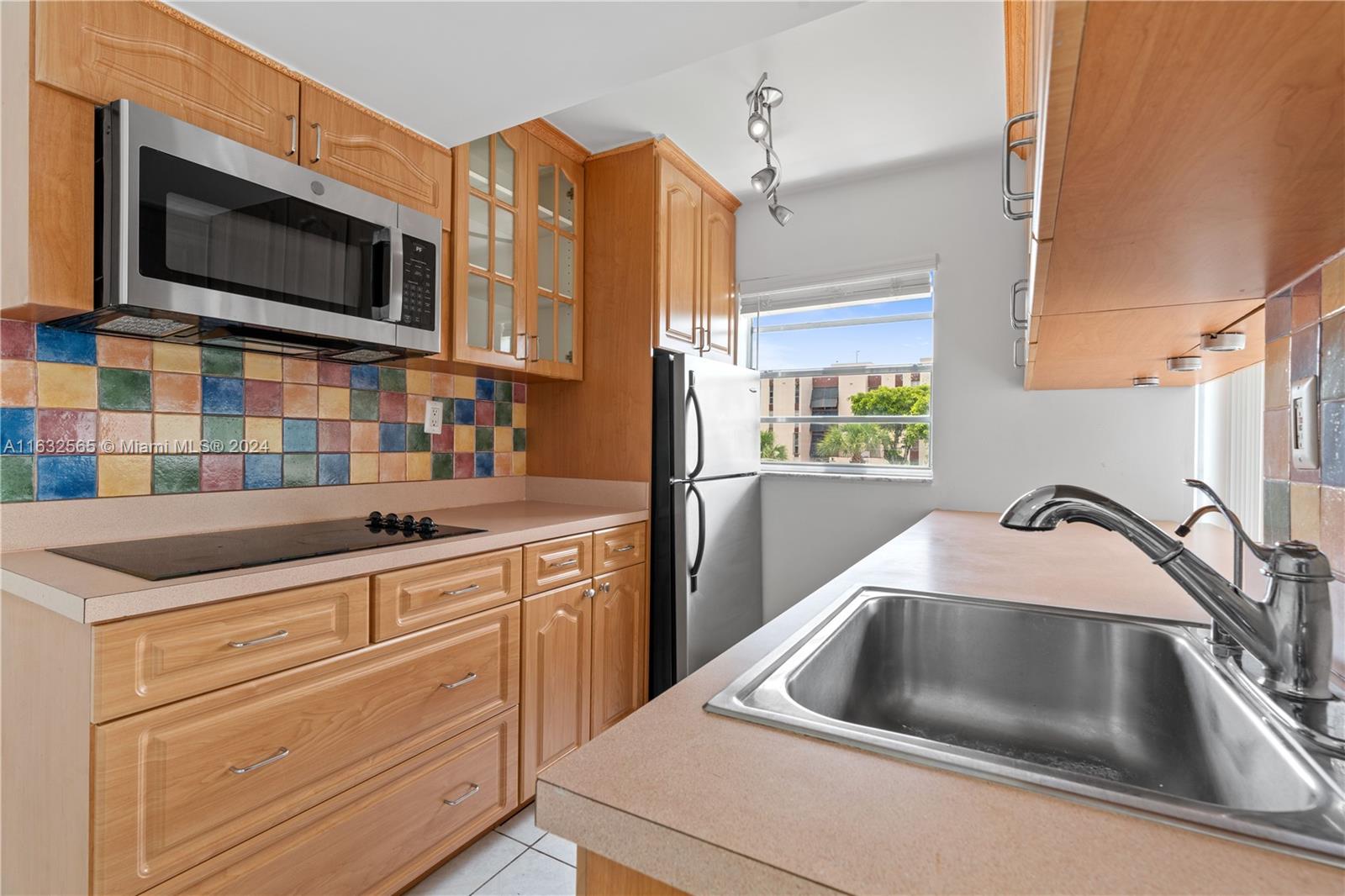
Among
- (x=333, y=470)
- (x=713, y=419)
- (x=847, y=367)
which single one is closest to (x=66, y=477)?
(x=333, y=470)

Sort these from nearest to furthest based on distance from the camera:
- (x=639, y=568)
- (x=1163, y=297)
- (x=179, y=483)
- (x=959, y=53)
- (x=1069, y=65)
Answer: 1. (x=1069, y=65)
2. (x=1163, y=297)
3. (x=179, y=483)
4. (x=959, y=53)
5. (x=639, y=568)

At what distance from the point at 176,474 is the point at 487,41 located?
4.61ft

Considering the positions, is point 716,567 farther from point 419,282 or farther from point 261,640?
point 261,640

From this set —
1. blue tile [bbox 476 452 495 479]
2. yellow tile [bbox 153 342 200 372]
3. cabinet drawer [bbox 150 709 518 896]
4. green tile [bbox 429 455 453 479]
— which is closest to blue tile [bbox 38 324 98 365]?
yellow tile [bbox 153 342 200 372]

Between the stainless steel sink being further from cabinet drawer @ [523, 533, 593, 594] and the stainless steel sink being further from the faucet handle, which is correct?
cabinet drawer @ [523, 533, 593, 594]

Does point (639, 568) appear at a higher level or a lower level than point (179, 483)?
lower

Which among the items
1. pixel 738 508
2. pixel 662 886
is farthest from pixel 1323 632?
pixel 738 508

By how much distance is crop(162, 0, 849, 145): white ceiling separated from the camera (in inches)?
56.8

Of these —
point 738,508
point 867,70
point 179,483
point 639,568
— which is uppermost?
point 867,70

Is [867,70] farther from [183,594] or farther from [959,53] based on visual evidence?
[183,594]

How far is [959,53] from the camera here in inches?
83.6

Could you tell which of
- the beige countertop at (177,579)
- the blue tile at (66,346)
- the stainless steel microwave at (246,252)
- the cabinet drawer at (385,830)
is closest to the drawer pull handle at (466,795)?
the cabinet drawer at (385,830)

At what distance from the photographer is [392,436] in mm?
2318

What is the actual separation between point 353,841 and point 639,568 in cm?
135
